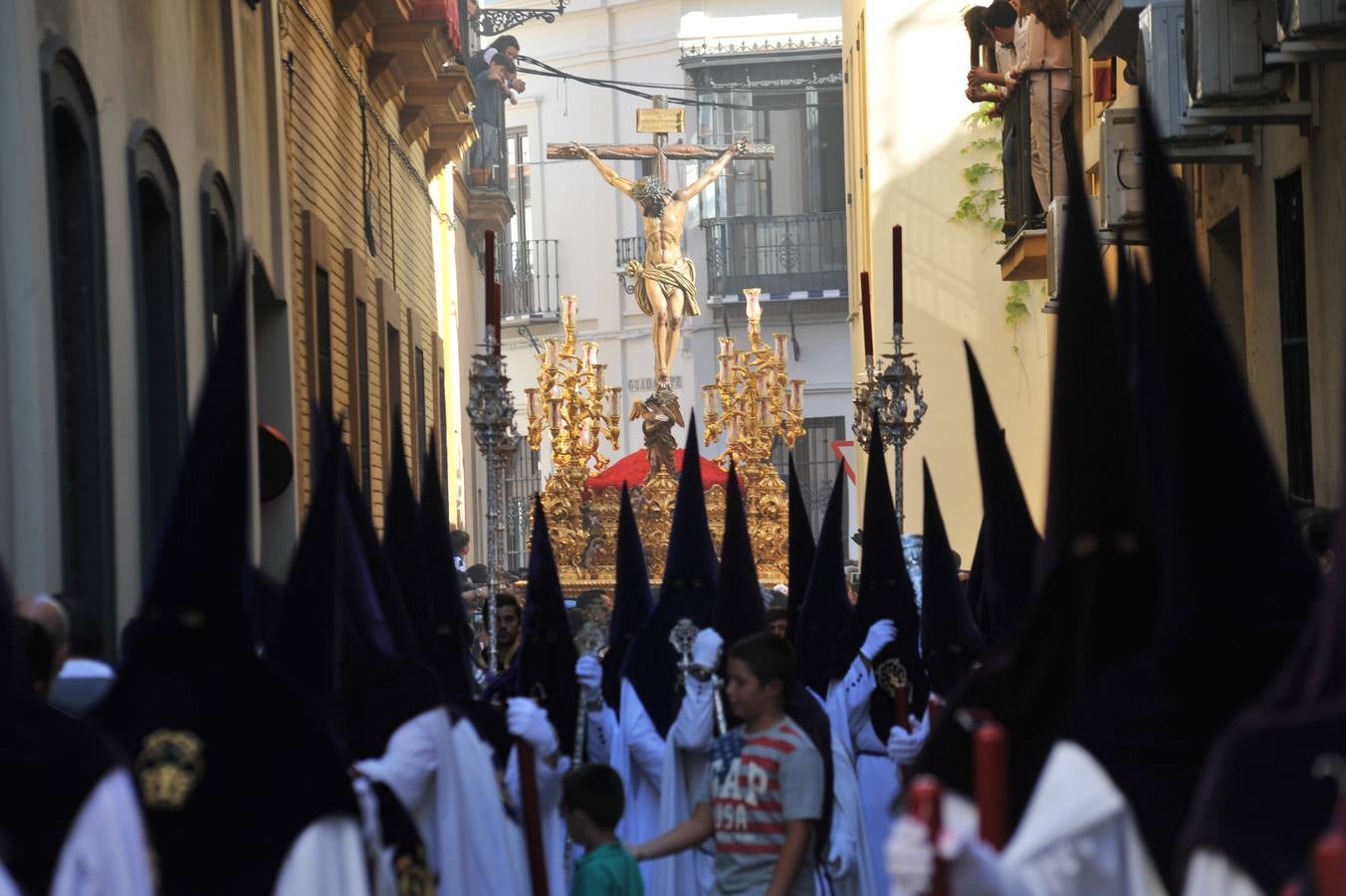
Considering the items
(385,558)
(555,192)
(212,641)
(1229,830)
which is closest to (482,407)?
(385,558)

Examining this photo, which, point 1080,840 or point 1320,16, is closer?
point 1080,840

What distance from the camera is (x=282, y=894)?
15.1ft

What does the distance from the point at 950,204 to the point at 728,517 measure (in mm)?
15991

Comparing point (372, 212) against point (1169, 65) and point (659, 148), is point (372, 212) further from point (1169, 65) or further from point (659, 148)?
point (659, 148)

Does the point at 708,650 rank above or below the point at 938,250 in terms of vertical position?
below

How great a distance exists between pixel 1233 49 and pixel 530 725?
614 centimetres

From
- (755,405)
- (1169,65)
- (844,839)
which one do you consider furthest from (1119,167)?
(844,839)

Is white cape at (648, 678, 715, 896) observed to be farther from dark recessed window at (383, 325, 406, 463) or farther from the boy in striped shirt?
dark recessed window at (383, 325, 406, 463)

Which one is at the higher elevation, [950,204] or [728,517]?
[950,204]

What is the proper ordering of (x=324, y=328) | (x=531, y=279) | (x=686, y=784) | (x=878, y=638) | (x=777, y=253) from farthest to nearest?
(x=531, y=279) → (x=777, y=253) → (x=324, y=328) → (x=878, y=638) → (x=686, y=784)

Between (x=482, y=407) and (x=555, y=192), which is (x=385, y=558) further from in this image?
(x=555, y=192)

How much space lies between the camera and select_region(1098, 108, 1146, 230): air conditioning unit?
14.2 m

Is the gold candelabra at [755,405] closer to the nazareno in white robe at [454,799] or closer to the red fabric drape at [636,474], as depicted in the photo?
the red fabric drape at [636,474]

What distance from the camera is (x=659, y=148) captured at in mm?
31359
